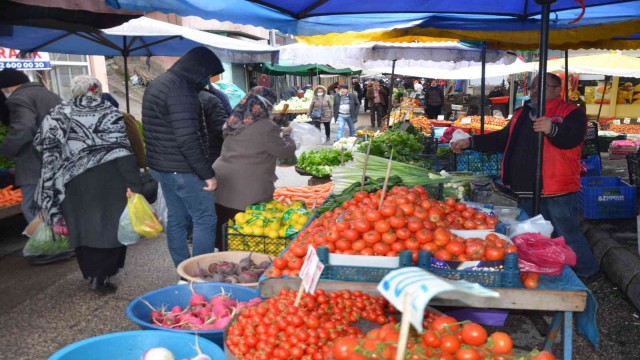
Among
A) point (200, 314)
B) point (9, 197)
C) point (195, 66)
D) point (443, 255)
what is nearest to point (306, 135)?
point (9, 197)

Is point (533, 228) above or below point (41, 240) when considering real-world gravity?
above

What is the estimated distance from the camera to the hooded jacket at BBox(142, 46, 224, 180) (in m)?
4.30

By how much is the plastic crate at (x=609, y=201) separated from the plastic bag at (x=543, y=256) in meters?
4.61

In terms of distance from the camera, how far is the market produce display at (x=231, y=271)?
3857 mm

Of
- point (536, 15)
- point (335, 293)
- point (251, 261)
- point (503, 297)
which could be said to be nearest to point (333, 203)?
point (251, 261)

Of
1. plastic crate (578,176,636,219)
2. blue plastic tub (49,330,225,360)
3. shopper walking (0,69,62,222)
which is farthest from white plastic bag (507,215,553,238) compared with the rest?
shopper walking (0,69,62,222)

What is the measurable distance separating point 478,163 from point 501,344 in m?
5.01

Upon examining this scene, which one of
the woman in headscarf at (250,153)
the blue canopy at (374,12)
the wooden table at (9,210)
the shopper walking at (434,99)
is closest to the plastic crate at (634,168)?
the blue canopy at (374,12)

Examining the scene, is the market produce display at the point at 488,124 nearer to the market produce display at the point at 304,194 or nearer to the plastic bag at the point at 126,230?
the market produce display at the point at 304,194

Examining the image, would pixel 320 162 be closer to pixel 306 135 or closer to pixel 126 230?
pixel 126 230

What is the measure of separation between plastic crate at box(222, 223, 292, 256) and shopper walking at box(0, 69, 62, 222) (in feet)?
8.40

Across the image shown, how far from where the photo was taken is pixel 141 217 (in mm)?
4691

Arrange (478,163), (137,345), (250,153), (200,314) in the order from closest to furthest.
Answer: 1. (137,345)
2. (200,314)
3. (250,153)
4. (478,163)

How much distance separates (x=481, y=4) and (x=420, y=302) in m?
4.04
